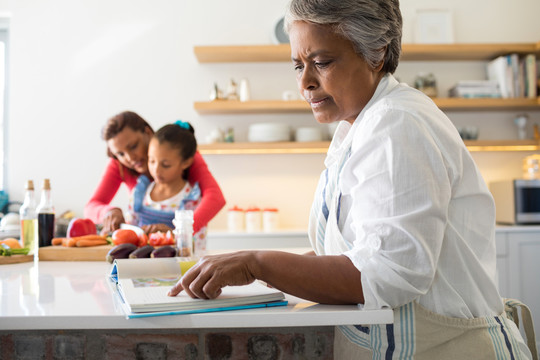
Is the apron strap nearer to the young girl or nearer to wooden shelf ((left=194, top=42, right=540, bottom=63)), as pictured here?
the young girl

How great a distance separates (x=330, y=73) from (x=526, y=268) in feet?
9.99

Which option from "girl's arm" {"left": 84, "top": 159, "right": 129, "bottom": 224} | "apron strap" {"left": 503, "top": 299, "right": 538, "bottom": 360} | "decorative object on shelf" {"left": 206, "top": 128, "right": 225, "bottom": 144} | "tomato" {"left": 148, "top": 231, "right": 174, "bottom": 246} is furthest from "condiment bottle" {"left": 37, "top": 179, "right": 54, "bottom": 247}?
"decorative object on shelf" {"left": 206, "top": 128, "right": 225, "bottom": 144}

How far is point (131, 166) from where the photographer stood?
2.58 meters

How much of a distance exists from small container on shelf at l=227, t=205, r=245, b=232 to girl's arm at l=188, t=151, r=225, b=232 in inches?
53.7

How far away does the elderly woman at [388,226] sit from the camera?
0.78m

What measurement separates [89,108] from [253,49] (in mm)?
1414

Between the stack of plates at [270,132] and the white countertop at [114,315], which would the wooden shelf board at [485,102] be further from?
the white countertop at [114,315]

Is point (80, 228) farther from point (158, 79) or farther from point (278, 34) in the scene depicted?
point (278, 34)

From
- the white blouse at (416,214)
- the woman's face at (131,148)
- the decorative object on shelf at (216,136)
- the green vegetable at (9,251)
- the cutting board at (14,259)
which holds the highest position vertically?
the decorative object on shelf at (216,136)

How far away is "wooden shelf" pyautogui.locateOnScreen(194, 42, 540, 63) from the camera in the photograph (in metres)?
3.88

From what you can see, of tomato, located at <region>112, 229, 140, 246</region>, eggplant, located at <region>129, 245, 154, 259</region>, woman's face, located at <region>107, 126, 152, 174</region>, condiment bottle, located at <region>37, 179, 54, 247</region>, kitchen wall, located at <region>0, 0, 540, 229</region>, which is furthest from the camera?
kitchen wall, located at <region>0, 0, 540, 229</region>

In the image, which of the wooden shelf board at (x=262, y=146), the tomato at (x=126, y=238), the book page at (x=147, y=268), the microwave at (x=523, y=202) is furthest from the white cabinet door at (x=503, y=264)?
the book page at (x=147, y=268)

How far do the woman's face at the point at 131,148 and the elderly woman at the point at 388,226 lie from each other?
5.42 ft

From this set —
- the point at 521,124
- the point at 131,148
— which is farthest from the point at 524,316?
the point at 521,124
